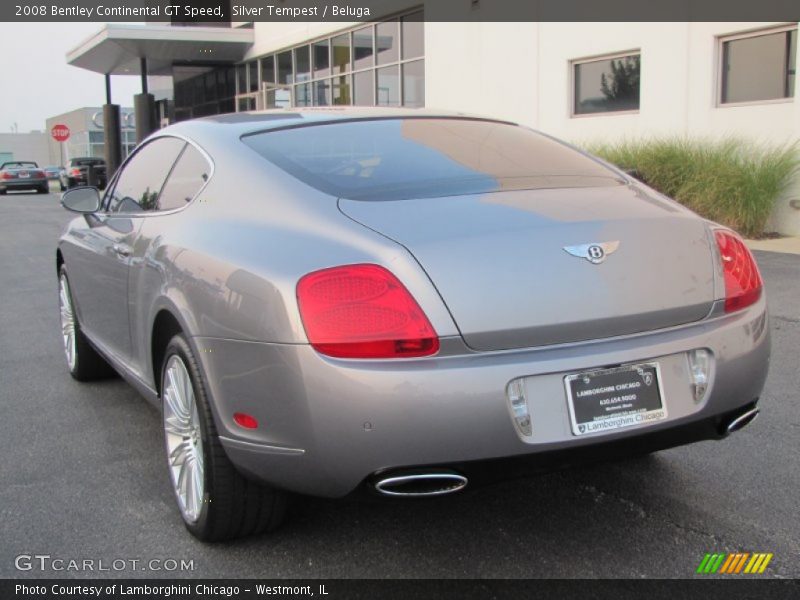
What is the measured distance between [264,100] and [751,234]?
1894 cm

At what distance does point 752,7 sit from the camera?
40.2 feet

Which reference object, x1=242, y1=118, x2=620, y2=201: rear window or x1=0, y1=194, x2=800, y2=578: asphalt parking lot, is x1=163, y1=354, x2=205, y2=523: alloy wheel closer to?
x1=0, y1=194, x2=800, y2=578: asphalt parking lot

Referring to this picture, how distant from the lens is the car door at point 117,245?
12.5 ft

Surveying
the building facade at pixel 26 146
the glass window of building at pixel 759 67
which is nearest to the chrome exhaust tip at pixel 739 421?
the glass window of building at pixel 759 67

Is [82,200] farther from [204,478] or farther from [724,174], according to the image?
[724,174]

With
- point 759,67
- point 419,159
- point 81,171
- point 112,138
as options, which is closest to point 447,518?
point 419,159

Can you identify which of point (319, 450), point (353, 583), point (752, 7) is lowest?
point (353, 583)

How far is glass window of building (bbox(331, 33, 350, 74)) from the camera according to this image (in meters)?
22.7

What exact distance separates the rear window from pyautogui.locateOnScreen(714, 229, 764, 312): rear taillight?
0.52 metres

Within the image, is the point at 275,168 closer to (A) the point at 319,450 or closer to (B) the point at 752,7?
(A) the point at 319,450

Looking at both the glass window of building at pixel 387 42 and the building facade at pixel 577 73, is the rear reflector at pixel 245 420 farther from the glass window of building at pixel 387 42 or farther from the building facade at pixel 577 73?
the glass window of building at pixel 387 42

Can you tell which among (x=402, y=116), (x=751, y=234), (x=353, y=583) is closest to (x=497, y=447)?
(x=353, y=583)

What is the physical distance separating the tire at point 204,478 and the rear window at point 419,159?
802 millimetres

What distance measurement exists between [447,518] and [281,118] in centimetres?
180
